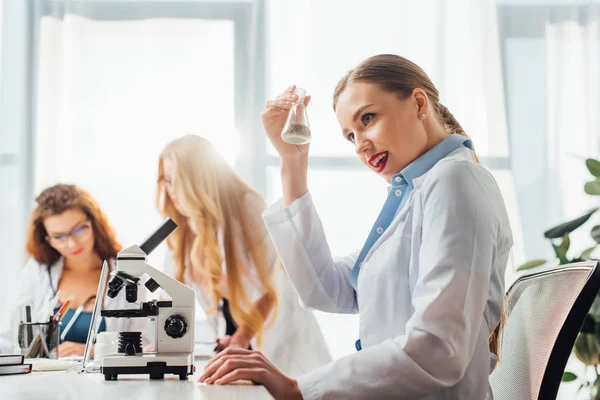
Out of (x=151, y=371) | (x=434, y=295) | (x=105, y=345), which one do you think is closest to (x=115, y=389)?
(x=151, y=371)

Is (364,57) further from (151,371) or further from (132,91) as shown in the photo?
(151,371)

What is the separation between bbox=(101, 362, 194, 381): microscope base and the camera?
3.92 ft

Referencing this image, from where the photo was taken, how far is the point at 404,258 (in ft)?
3.91

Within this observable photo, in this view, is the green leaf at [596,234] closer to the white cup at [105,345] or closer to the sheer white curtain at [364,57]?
the sheer white curtain at [364,57]

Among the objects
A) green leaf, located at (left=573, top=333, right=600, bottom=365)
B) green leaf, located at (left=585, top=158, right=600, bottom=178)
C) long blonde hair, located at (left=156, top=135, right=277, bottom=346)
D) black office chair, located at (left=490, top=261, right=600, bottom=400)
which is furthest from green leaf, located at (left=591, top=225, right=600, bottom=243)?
black office chair, located at (left=490, top=261, right=600, bottom=400)

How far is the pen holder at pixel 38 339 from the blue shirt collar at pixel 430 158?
1.03 meters

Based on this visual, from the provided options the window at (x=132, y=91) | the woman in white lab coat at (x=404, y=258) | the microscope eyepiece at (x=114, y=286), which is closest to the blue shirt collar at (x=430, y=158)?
the woman in white lab coat at (x=404, y=258)

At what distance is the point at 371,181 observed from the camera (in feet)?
11.3

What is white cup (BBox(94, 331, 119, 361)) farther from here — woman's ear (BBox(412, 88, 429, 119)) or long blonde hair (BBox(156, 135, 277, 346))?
long blonde hair (BBox(156, 135, 277, 346))

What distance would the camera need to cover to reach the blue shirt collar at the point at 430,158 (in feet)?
4.23

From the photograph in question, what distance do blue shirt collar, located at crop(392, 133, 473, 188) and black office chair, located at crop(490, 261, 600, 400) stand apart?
29 cm

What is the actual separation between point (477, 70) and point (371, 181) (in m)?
0.86

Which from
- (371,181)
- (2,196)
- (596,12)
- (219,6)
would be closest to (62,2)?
(219,6)

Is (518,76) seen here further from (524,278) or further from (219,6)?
(524,278)
